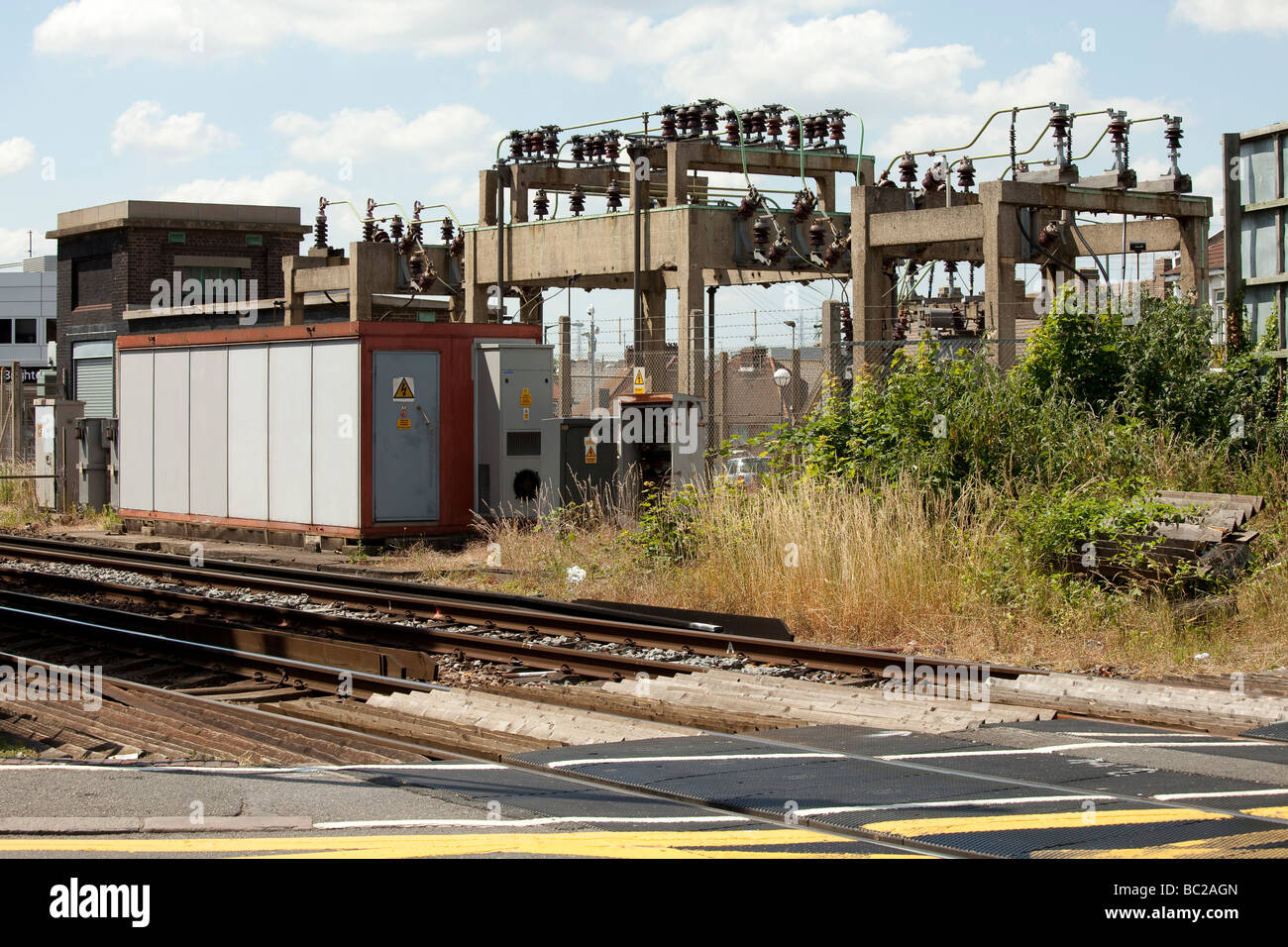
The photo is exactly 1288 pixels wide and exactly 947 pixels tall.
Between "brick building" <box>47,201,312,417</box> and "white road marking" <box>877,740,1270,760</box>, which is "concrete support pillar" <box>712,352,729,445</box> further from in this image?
"brick building" <box>47,201,312,417</box>

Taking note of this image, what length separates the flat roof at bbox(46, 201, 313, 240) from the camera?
1791 inches

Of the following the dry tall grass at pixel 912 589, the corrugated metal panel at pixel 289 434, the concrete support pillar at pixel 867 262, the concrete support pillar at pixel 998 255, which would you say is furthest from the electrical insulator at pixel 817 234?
the dry tall grass at pixel 912 589

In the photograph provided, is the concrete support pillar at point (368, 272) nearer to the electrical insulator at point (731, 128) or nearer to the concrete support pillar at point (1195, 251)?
the electrical insulator at point (731, 128)

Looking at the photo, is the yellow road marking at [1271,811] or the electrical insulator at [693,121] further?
the electrical insulator at [693,121]

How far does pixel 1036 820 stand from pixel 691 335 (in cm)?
1616

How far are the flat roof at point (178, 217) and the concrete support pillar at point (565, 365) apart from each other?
23.3 metres

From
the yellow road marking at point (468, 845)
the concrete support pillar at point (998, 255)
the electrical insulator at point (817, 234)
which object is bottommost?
the yellow road marking at point (468, 845)

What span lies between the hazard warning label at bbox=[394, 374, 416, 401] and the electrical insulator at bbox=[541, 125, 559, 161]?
551 inches

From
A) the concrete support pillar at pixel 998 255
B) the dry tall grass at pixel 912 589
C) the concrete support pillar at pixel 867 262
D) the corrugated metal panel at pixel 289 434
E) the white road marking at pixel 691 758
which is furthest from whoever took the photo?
the concrete support pillar at pixel 867 262

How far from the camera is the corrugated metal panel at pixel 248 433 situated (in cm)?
2153

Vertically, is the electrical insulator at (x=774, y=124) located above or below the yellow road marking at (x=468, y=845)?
above

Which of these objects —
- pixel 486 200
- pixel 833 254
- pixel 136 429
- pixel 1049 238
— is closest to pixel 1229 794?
pixel 1049 238

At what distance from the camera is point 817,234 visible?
94.0 feet
